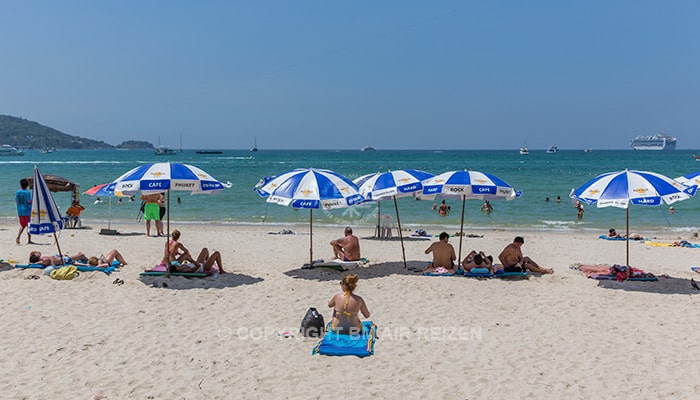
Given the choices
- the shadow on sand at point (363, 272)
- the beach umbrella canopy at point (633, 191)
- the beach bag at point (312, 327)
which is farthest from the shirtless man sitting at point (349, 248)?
the beach umbrella canopy at point (633, 191)

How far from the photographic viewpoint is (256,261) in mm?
11641

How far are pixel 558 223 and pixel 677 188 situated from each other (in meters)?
13.3

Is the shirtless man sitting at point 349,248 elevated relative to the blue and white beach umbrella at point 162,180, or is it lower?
lower

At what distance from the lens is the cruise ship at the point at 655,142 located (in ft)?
607

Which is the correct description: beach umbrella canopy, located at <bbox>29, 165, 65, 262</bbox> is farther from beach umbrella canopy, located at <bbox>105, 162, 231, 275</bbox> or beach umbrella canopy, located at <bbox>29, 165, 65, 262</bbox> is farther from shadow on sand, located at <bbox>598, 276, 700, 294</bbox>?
shadow on sand, located at <bbox>598, 276, 700, 294</bbox>

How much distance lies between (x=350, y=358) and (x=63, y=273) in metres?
5.83

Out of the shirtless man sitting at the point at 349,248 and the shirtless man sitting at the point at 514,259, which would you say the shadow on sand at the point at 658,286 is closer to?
the shirtless man sitting at the point at 514,259

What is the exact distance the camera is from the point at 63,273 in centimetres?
900

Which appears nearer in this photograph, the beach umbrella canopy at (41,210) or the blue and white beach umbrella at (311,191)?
the blue and white beach umbrella at (311,191)

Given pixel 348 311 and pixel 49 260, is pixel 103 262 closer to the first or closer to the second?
pixel 49 260

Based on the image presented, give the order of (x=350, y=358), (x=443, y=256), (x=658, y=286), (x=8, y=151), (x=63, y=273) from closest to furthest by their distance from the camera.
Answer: (x=350, y=358)
(x=63, y=273)
(x=658, y=286)
(x=443, y=256)
(x=8, y=151)

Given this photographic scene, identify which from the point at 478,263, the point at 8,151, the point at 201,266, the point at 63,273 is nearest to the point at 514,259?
the point at 478,263

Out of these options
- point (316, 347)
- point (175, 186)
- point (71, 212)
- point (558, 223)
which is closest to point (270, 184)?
point (175, 186)

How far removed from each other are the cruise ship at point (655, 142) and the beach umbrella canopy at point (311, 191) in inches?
8151
